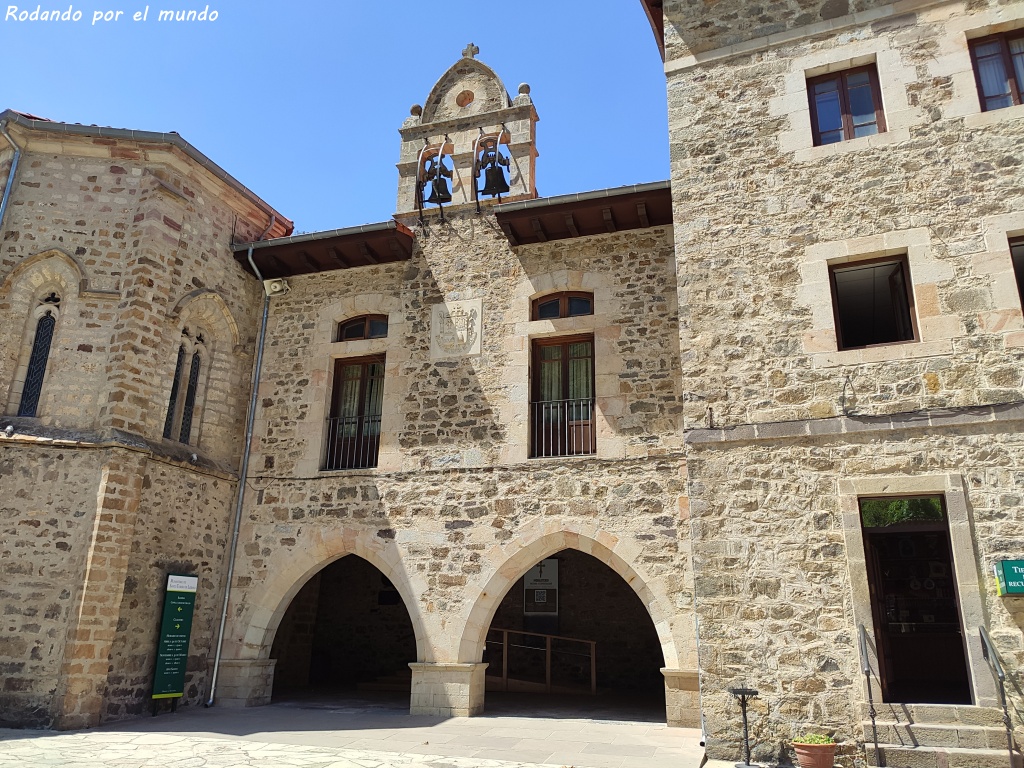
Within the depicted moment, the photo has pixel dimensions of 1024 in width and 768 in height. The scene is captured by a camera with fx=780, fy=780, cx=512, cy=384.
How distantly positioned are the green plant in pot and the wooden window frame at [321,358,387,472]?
230 inches

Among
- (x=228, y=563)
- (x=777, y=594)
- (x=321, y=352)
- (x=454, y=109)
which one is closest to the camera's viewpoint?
(x=777, y=594)

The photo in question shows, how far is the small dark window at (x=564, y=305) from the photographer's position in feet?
31.9

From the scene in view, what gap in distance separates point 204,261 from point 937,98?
28.1ft

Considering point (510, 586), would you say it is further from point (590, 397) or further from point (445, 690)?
point (590, 397)

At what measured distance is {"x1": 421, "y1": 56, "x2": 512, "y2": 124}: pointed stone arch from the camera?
37.1 feet

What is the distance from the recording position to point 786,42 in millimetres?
7977

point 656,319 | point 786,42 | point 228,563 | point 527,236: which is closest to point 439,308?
point 527,236

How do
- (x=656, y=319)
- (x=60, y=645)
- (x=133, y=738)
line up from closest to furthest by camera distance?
(x=133, y=738) → (x=60, y=645) → (x=656, y=319)

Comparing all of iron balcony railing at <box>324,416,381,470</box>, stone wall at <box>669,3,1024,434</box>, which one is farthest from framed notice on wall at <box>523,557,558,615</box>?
stone wall at <box>669,3,1024,434</box>

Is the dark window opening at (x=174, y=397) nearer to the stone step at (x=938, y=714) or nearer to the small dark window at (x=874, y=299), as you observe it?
the small dark window at (x=874, y=299)

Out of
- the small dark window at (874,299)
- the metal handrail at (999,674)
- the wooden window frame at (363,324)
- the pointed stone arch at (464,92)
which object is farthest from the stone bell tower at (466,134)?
the metal handrail at (999,674)

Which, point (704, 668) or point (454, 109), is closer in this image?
point (704, 668)

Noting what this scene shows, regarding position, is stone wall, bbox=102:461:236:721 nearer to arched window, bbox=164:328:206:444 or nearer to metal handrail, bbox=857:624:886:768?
arched window, bbox=164:328:206:444

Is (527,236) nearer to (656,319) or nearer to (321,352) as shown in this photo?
(656,319)
